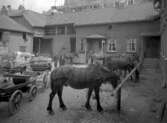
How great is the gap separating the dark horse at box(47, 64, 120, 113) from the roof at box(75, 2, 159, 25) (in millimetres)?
16213

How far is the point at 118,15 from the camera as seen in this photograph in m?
22.3

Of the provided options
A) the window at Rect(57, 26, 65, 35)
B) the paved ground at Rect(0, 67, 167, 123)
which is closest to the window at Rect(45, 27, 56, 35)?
the window at Rect(57, 26, 65, 35)

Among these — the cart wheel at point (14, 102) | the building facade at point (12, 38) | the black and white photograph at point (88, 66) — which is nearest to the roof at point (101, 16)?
the black and white photograph at point (88, 66)

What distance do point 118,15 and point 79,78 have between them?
1918 cm

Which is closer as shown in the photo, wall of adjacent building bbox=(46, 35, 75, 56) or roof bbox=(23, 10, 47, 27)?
wall of adjacent building bbox=(46, 35, 75, 56)

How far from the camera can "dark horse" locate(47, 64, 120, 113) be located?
17.6ft

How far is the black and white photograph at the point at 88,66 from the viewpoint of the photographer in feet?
17.7

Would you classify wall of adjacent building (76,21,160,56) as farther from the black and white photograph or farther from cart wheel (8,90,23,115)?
cart wheel (8,90,23,115)

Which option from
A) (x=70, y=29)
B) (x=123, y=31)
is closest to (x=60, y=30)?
(x=70, y=29)

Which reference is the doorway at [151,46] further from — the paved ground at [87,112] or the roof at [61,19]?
the roof at [61,19]

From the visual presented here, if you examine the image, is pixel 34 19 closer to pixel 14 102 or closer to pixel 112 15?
pixel 112 15

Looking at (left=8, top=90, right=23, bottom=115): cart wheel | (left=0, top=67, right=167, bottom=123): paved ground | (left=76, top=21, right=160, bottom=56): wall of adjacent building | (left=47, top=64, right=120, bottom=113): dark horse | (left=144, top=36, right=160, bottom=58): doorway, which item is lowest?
(left=0, top=67, right=167, bottom=123): paved ground

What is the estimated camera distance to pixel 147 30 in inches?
768

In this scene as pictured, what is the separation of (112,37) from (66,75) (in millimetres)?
17503
